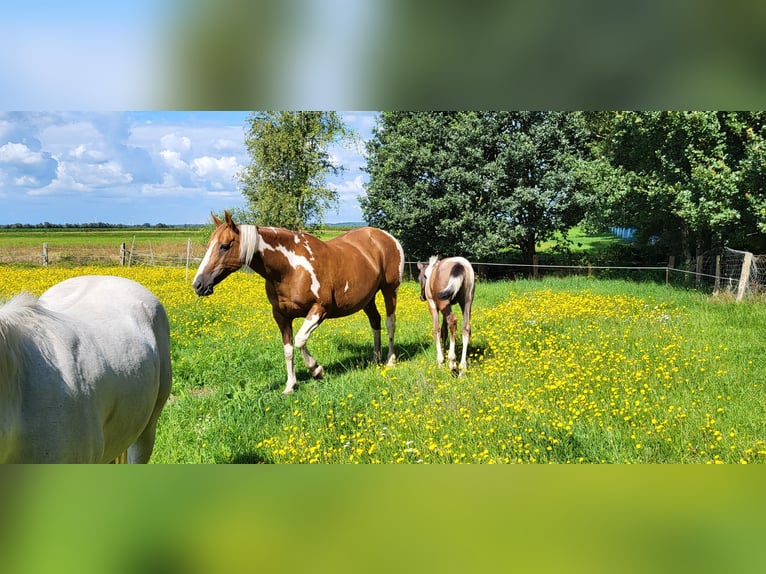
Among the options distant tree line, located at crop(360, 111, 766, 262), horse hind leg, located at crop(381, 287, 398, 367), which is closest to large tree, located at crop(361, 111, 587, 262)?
distant tree line, located at crop(360, 111, 766, 262)

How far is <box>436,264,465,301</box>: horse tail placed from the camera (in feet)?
17.9

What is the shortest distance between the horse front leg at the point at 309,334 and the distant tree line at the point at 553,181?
5.34 feet

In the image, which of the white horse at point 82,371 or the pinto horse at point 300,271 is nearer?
the white horse at point 82,371

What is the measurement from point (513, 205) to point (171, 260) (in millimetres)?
5976

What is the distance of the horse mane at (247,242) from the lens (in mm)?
4480

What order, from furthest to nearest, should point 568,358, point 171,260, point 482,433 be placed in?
point 171,260 < point 568,358 < point 482,433

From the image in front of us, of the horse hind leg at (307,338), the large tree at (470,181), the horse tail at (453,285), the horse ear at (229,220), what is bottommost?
the horse hind leg at (307,338)

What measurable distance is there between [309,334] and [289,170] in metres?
1.89

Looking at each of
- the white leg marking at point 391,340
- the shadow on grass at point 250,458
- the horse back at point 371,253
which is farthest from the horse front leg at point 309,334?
the shadow on grass at point 250,458

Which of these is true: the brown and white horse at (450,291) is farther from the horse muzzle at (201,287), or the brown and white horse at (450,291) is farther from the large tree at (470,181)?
the horse muzzle at (201,287)

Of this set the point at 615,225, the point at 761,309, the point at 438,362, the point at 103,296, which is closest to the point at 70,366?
the point at 103,296

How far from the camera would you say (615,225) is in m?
8.66

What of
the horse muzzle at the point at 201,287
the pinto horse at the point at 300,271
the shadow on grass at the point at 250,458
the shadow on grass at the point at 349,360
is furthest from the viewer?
the shadow on grass at the point at 349,360
